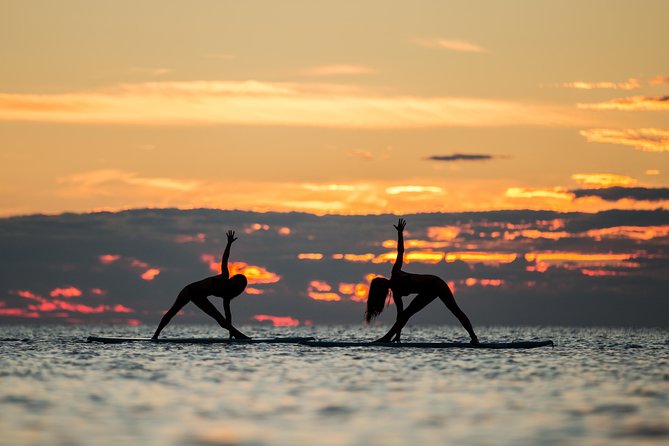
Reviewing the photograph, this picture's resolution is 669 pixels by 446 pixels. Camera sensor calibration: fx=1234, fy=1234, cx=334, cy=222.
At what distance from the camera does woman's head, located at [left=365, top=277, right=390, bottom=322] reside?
4809 centimetres

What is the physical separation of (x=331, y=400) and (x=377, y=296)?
19.8 meters

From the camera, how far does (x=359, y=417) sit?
2484cm

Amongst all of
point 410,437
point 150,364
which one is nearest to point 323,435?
point 410,437

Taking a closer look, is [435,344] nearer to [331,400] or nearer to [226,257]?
[226,257]

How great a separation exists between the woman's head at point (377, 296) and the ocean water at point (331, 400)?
2074mm

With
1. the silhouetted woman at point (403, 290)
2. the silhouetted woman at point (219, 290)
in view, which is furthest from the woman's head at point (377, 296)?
the silhouetted woman at point (219, 290)

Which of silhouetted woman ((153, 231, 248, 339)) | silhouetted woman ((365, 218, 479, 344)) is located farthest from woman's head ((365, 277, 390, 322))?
silhouetted woman ((153, 231, 248, 339))

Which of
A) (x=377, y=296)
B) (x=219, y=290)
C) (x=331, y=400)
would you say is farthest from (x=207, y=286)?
(x=331, y=400)

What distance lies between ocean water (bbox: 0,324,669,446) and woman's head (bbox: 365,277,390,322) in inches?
81.7

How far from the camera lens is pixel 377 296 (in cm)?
4809

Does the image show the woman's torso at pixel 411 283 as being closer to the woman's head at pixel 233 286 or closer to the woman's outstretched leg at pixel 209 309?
the woman's head at pixel 233 286

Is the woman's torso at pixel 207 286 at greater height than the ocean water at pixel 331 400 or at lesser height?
greater

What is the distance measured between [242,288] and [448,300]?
9.25 m

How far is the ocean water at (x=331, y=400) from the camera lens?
22203 mm
